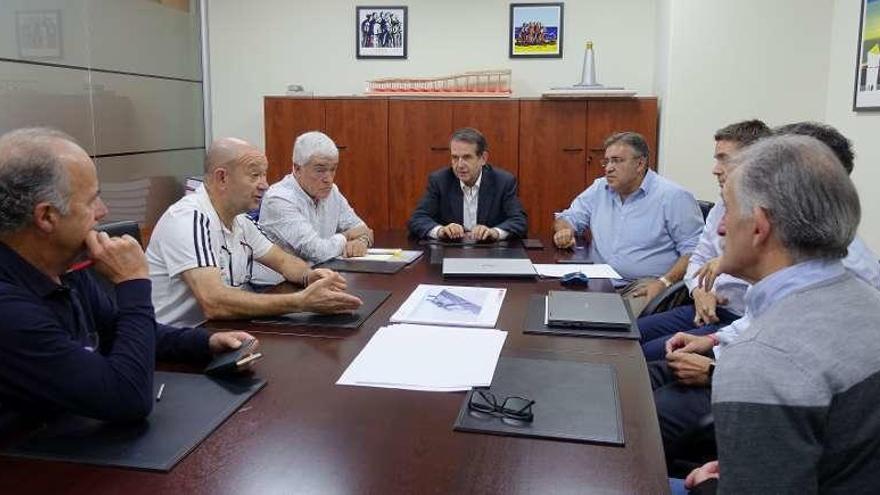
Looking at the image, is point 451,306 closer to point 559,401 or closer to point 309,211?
point 559,401

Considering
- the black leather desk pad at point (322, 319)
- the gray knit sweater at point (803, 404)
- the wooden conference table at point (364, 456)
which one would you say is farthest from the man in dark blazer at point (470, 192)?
the gray knit sweater at point (803, 404)

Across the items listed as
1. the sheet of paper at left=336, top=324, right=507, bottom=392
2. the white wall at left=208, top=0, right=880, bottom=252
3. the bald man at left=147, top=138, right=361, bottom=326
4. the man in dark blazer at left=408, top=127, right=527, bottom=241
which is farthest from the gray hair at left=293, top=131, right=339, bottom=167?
the white wall at left=208, top=0, right=880, bottom=252

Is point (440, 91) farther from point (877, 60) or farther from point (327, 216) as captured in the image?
point (877, 60)

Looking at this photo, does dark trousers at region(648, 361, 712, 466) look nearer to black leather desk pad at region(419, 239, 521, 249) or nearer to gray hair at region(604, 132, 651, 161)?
black leather desk pad at region(419, 239, 521, 249)

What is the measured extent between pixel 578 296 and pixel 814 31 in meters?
3.27

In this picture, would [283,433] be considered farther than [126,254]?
No

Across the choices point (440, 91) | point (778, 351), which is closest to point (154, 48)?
point (440, 91)

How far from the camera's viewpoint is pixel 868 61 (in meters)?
3.50

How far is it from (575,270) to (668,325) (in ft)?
1.35

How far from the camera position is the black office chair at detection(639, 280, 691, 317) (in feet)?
9.12

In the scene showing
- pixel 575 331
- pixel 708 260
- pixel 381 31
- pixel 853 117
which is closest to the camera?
pixel 575 331

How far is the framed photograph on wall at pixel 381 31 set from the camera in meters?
5.63

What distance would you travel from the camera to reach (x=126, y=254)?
1417 millimetres

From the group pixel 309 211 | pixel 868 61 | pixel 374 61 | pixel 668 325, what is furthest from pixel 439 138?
pixel 668 325
